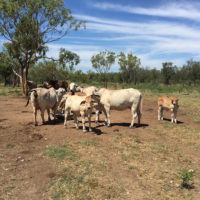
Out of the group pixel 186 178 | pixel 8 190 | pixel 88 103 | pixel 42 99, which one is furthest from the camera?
pixel 42 99

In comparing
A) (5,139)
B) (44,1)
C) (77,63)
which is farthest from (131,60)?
(5,139)

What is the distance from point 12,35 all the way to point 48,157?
1917cm

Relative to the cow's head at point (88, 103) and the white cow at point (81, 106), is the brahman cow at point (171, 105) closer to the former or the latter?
the white cow at point (81, 106)

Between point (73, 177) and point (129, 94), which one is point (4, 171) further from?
point (129, 94)

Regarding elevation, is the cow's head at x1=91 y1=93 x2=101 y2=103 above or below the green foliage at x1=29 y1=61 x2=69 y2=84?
below

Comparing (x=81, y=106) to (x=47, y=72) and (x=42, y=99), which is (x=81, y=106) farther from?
(x=47, y=72)

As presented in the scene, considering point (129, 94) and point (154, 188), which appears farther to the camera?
point (129, 94)

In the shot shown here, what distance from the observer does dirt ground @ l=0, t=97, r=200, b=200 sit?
5301 millimetres

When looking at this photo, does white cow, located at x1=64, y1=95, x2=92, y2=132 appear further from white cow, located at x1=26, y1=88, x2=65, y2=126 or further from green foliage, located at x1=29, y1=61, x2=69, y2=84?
green foliage, located at x1=29, y1=61, x2=69, y2=84

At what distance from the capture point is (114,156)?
718 cm

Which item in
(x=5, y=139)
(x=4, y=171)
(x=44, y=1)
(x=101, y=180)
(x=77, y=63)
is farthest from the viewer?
(x=77, y=63)

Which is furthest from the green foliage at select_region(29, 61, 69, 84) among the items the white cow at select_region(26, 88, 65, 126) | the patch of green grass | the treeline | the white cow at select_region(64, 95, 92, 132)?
the patch of green grass

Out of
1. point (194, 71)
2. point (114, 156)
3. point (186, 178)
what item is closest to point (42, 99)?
point (114, 156)

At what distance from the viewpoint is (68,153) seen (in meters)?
7.21
